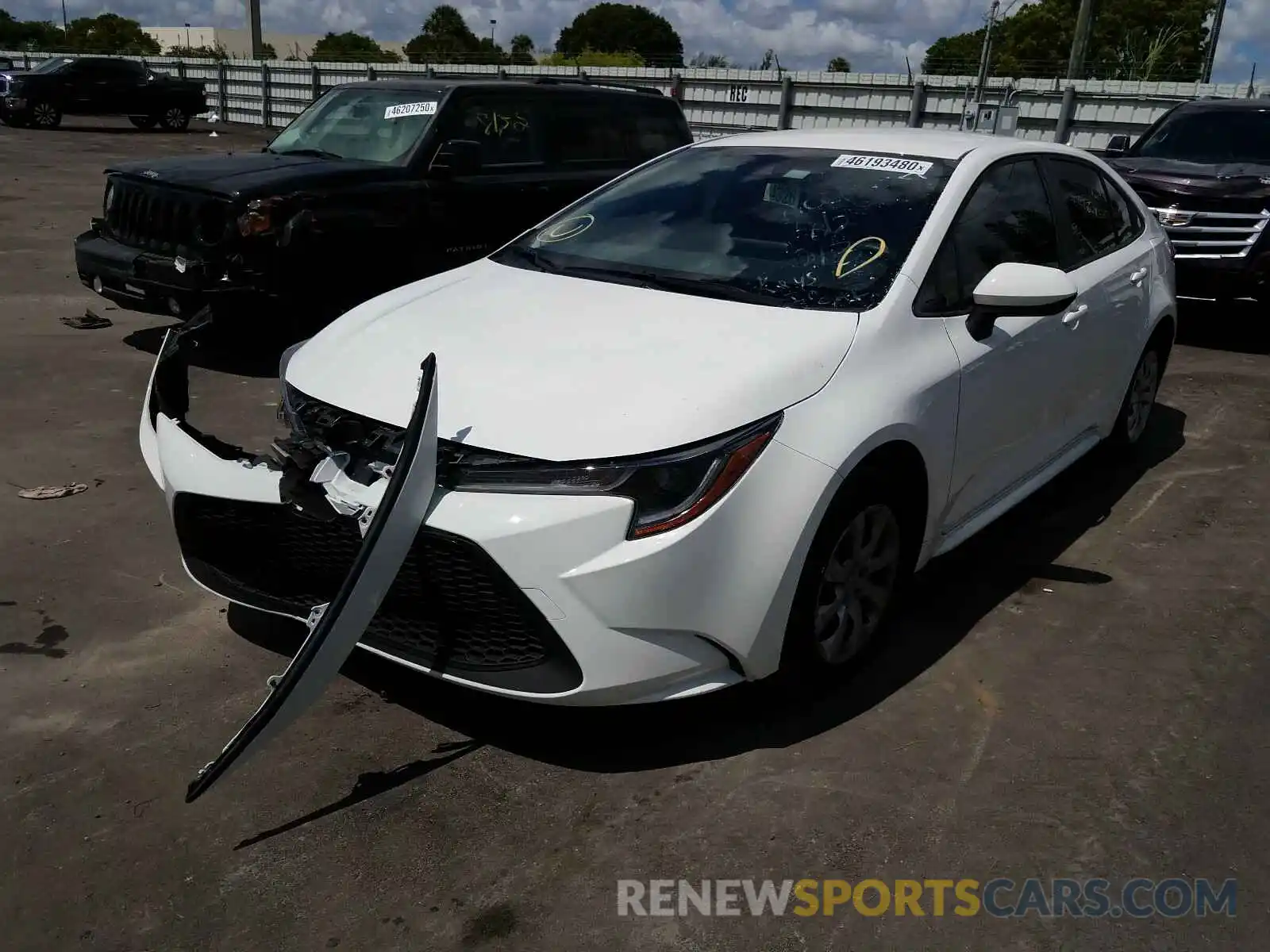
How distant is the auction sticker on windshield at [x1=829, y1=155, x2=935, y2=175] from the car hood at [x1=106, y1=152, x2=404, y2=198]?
3618 mm

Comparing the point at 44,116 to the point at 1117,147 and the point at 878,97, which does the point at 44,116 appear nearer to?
the point at 878,97

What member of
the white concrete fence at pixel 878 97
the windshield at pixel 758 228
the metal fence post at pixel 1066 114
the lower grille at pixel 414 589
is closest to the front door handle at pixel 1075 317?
the windshield at pixel 758 228

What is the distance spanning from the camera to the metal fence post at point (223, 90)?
29.9 m

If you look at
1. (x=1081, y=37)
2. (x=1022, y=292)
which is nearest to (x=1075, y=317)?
(x=1022, y=292)

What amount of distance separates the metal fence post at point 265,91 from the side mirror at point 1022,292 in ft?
91.4

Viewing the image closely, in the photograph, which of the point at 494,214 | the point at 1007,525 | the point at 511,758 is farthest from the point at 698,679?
the point at 494,214

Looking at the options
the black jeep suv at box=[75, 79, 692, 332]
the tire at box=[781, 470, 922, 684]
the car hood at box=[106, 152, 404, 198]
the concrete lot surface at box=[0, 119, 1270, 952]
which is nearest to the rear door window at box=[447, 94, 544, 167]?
the black jeep suv at box=[75, 79, 692, 332]

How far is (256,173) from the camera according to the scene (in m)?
6.64

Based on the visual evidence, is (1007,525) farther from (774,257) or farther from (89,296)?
(89,296)

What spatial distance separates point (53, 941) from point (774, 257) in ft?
9.14

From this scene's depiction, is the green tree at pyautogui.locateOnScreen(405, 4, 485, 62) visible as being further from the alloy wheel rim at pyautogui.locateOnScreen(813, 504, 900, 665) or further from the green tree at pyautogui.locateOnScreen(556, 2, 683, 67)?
the alloy wheel rim at pyautogui.locateOnScreen(813, 504, 900, 665)

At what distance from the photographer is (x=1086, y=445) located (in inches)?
193

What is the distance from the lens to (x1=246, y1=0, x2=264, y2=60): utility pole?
3148 centimetres

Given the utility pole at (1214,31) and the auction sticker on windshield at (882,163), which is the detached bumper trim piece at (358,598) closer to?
the auction sticker on windshield at (882,163)
